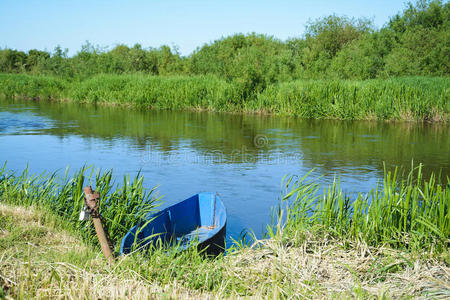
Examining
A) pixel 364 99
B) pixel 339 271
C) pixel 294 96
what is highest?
pixel 294 96

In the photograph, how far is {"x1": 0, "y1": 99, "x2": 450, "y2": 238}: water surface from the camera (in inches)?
400

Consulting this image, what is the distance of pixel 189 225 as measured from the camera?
708 centimetres

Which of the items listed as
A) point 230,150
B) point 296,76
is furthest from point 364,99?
point 296,76

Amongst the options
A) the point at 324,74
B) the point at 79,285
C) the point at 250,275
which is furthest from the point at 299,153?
the point at 324,74

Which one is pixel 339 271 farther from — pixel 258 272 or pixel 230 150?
pixel 230 150

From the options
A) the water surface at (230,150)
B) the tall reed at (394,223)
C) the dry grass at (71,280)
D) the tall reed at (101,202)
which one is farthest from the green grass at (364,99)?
the dry grass at (71,280)

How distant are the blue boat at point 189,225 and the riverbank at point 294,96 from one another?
638 inches

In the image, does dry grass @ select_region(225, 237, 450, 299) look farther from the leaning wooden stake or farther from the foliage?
the foliage

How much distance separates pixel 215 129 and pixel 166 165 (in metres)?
7.38

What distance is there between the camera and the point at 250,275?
14.8 ft

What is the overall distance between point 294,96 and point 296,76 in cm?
944

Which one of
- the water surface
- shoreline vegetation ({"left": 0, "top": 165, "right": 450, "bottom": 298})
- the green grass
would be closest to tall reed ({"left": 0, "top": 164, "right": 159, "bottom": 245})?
shoreline vegetation ({"left": 0, "top": 165, "right": 450, "bottom": 298})

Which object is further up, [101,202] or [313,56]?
[313,56]

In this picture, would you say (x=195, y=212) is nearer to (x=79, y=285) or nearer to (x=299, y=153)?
(x=79, y=285)
